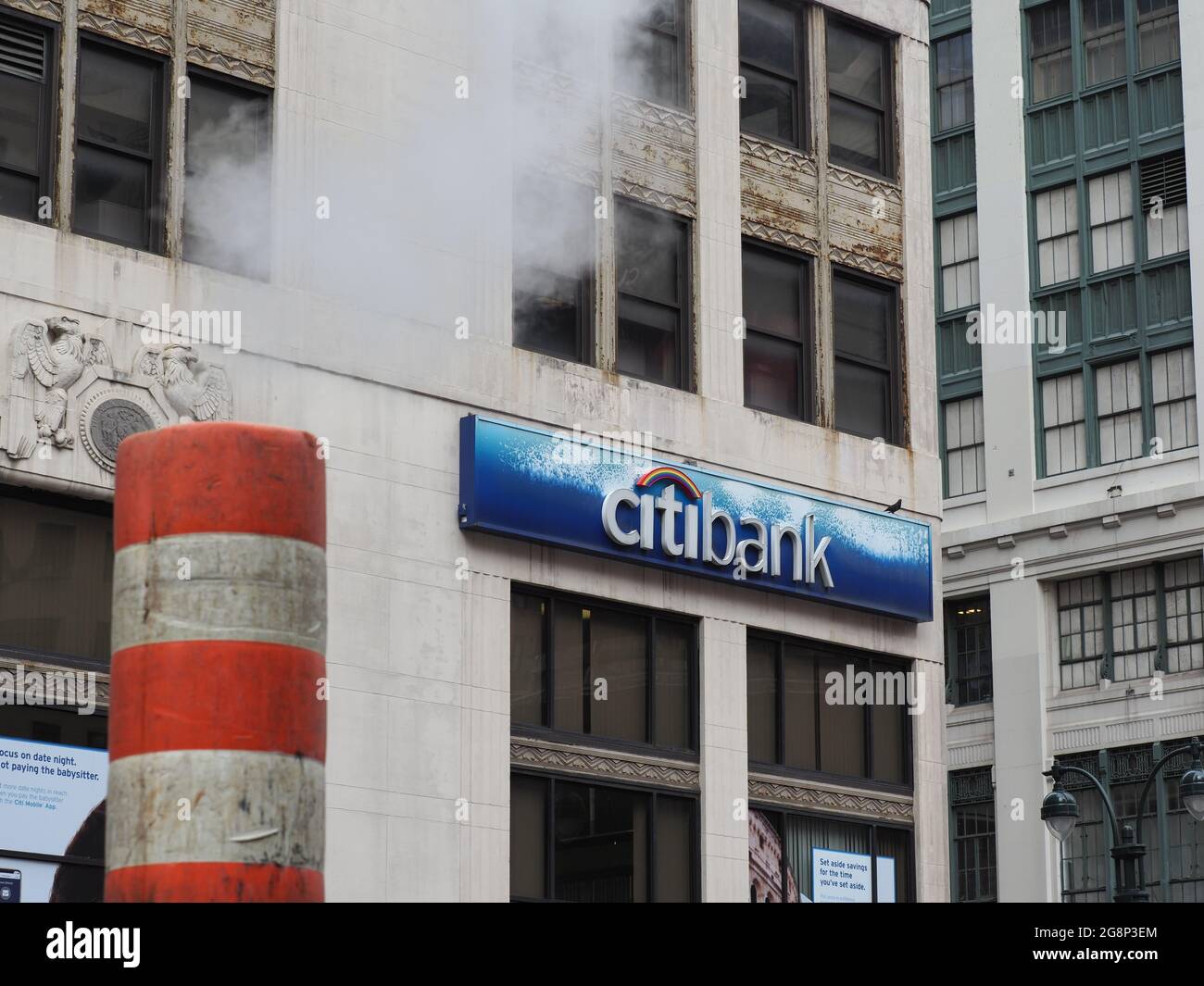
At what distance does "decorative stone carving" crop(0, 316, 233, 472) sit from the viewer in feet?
58.9

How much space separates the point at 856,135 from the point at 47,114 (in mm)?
10979

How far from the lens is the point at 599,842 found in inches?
851

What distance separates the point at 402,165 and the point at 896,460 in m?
7.61

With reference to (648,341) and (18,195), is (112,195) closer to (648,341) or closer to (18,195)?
(18,195)

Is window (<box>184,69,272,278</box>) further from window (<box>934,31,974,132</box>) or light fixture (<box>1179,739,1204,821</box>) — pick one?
window (<box>934,31,974,132</box>)

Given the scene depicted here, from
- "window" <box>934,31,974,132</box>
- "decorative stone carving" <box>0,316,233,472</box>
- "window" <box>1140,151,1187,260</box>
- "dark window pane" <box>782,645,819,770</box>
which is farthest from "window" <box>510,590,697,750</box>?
"window" <box>934,31,974,132</box>

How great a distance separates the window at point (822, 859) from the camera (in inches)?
910

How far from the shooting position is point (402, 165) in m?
21.1

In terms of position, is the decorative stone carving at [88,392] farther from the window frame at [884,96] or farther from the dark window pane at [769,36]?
the window frame at [884,96]

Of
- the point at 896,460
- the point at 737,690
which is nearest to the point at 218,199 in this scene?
the point at 737,690

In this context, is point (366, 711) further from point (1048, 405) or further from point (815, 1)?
point (1048, 405)

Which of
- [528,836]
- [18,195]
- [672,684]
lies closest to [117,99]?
[18,195]

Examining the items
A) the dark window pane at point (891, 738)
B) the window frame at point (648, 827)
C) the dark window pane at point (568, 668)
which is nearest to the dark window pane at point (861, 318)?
the dark window pane at point (891, 738)
